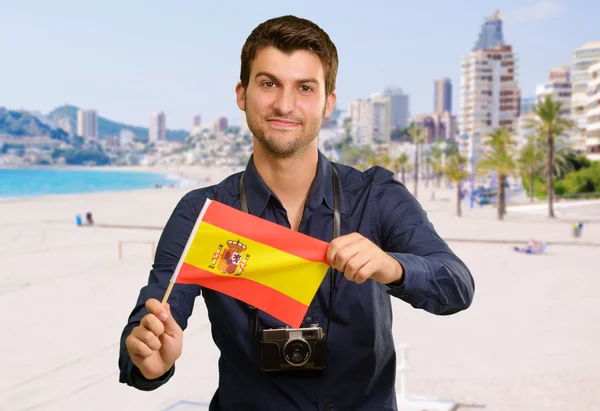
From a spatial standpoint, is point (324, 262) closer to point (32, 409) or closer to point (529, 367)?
point (32, 409)

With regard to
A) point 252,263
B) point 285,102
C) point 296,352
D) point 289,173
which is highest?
point 285,102

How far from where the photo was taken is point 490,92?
176125 millimetres

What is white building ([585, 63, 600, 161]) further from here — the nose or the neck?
the nose

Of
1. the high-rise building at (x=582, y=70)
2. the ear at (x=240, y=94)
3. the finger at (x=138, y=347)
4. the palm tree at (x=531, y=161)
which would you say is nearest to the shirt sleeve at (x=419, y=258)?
the ear at (x=240, y=94)

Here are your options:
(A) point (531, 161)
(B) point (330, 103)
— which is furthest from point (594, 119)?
(B) point (330, 103)

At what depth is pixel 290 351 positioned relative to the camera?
223 centimetres

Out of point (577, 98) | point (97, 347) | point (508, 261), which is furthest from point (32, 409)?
point (577, 98)

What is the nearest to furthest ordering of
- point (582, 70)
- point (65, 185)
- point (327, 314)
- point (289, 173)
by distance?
point (327, 314) → point (289, 173) → point (65, 185) → point (582, 70)

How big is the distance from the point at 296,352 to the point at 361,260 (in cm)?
47

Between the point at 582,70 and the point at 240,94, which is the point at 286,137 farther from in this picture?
the point at 582,70

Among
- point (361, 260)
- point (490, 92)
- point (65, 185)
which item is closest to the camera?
point (361, 260)

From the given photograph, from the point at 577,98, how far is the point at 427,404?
13116cm

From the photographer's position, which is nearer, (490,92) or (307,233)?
Result: (307,233)

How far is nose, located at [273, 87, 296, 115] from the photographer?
2.31 metres
